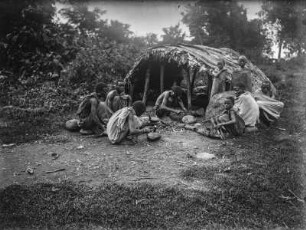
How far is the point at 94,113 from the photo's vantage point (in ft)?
27.1

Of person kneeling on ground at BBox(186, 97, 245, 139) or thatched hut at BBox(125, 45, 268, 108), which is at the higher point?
thatched hut at BBox(125, 45, 268, 108)

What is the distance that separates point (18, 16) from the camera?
14.8 meters

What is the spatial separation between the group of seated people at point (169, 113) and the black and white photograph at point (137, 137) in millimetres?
29

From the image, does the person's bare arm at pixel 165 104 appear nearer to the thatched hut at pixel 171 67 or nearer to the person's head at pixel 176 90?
the person's head at pixel 176 90

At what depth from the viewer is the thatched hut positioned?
10.6 m

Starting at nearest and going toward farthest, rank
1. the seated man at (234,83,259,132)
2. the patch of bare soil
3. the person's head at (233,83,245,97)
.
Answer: the patch of bare soil < the seated man at (234,83,259,132) < the person's head at (233,83,245,97)

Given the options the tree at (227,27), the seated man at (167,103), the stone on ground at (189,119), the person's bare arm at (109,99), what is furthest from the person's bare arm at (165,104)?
the tree at (227,27)

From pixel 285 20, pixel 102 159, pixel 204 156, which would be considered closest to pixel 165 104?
pixel 204 156

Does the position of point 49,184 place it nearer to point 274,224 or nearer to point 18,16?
point 274,224

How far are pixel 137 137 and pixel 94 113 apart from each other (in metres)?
1.32

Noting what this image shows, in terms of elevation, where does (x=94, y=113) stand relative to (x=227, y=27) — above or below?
below

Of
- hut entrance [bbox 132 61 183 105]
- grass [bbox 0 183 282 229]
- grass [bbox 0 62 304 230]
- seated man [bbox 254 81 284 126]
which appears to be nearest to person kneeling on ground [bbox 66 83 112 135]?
grass [bbox 0 62 304 230]

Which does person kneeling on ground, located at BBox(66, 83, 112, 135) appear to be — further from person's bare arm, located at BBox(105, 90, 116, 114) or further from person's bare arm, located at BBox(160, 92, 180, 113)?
person's bare arm, located at BBox(160, 92, 180, 113)

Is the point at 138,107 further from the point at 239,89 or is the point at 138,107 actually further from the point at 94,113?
the point at 239,89
